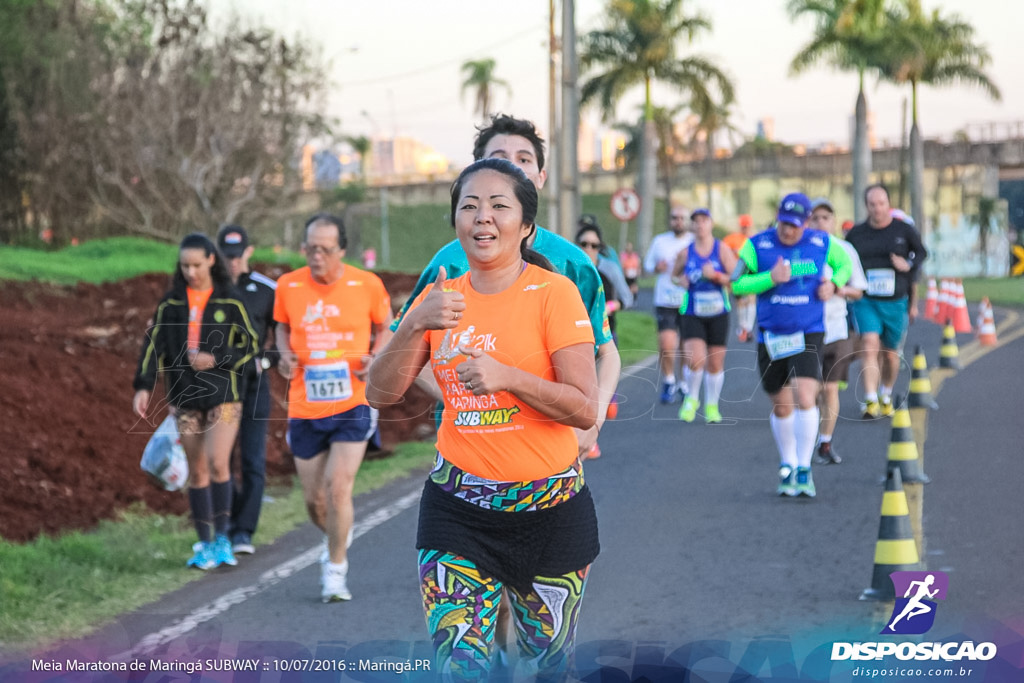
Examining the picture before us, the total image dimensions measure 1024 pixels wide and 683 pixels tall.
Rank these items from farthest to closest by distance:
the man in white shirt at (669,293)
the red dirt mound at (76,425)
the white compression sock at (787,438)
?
1. the man in white shirt at (669,293)
2. the white compression sock at (787,438)
3. the red dirt mound at (76,425)

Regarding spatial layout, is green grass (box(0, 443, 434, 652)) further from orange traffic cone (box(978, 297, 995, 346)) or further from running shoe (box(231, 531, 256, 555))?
orange traffic cone (box(978, 297, 995, 346))

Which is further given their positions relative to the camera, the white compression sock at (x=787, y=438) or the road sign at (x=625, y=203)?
the road sign at (x=625, y=203)

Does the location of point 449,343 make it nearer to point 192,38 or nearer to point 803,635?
point 803,635

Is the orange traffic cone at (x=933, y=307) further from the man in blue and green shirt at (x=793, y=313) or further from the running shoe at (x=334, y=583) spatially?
the running shoe at (x=334, y=583)

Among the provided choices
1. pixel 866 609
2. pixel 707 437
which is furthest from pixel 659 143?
pixel 866 609

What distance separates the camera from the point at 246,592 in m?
7.20

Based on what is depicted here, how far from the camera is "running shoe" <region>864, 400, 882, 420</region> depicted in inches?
518

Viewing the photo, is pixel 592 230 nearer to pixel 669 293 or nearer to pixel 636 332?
pixel 669 293

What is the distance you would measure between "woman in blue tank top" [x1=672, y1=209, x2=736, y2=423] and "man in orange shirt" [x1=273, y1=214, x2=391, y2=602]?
20.3 feet

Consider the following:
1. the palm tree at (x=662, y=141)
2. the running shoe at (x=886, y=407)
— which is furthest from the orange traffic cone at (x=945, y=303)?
the palm tree at (x=662, y=141)

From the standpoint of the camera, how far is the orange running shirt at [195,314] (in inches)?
312

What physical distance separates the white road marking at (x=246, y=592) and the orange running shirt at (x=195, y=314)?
141cm

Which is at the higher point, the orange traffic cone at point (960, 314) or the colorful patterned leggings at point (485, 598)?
the colorful patterned leggings at point (485, 598)

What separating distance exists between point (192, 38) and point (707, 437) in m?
24.5
